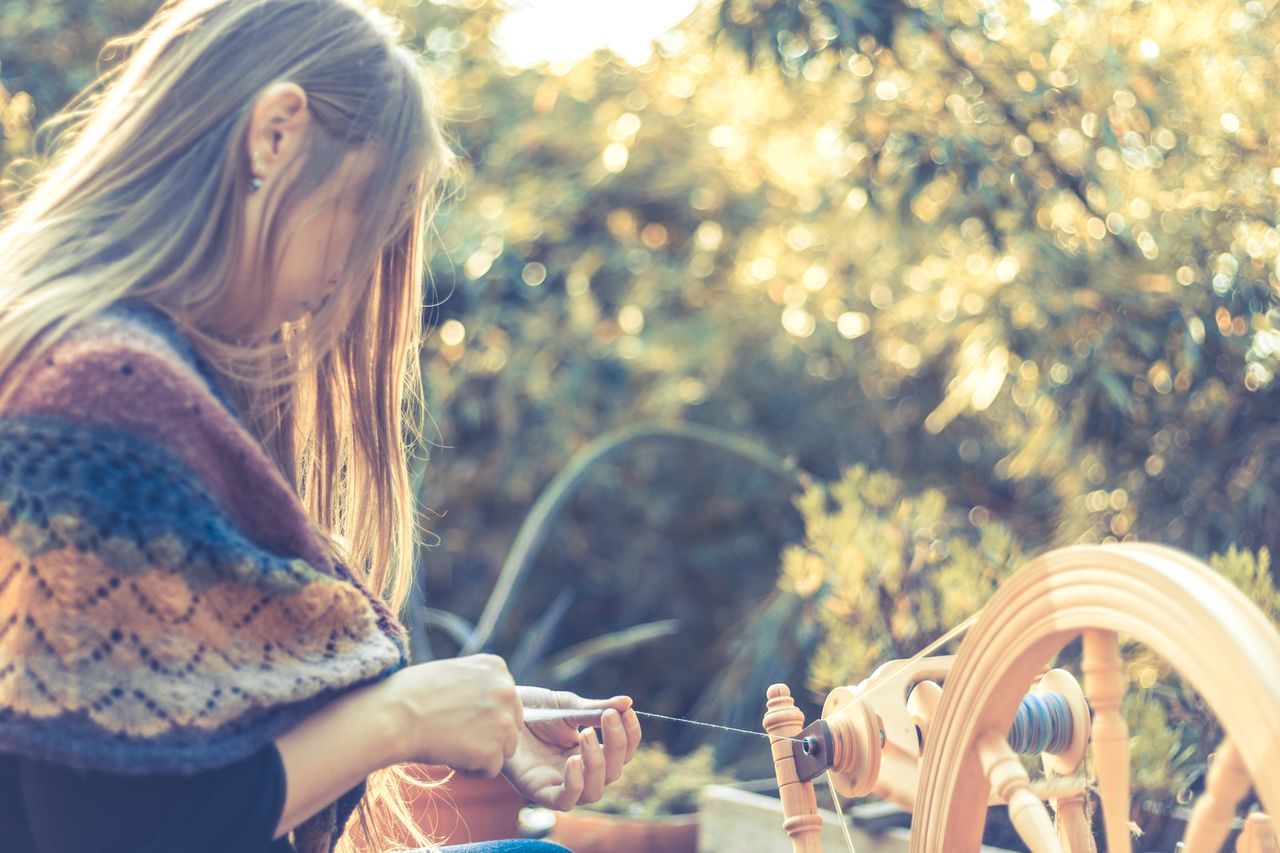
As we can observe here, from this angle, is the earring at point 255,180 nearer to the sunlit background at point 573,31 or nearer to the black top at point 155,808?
the black top at point 155,808

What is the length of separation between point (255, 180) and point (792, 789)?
61 cm

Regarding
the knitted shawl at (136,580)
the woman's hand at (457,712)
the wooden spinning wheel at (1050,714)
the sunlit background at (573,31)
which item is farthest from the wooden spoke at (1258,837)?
the sunlit background at (573,31)

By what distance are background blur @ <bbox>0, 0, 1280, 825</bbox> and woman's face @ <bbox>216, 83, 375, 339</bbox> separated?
1.14m

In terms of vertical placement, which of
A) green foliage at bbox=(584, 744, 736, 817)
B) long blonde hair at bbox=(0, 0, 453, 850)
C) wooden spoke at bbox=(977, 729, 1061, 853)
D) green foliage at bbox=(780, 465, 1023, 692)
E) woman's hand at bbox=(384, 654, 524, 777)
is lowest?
green foliage at bbox=(584, 744, 736, 817)

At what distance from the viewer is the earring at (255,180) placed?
0.83 meters

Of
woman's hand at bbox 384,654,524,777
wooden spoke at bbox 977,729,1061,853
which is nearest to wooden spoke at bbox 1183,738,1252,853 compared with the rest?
wooden spoke at bbox 977,729,1061,853

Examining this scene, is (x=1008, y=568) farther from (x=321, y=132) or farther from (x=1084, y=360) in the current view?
(x=321, y=132)

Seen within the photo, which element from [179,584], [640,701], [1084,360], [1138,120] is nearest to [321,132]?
[179,584]

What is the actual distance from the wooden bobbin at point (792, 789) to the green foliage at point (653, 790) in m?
1.25

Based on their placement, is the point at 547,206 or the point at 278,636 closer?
the point at 278,636

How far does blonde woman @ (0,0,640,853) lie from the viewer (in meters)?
0.68

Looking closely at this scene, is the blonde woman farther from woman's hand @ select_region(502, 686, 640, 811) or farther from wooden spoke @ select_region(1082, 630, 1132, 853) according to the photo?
wooden spoke @ select_region(1082, 630, 1132, 853)

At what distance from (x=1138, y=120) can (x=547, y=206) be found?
1.59 metres

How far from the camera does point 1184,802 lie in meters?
1.63
